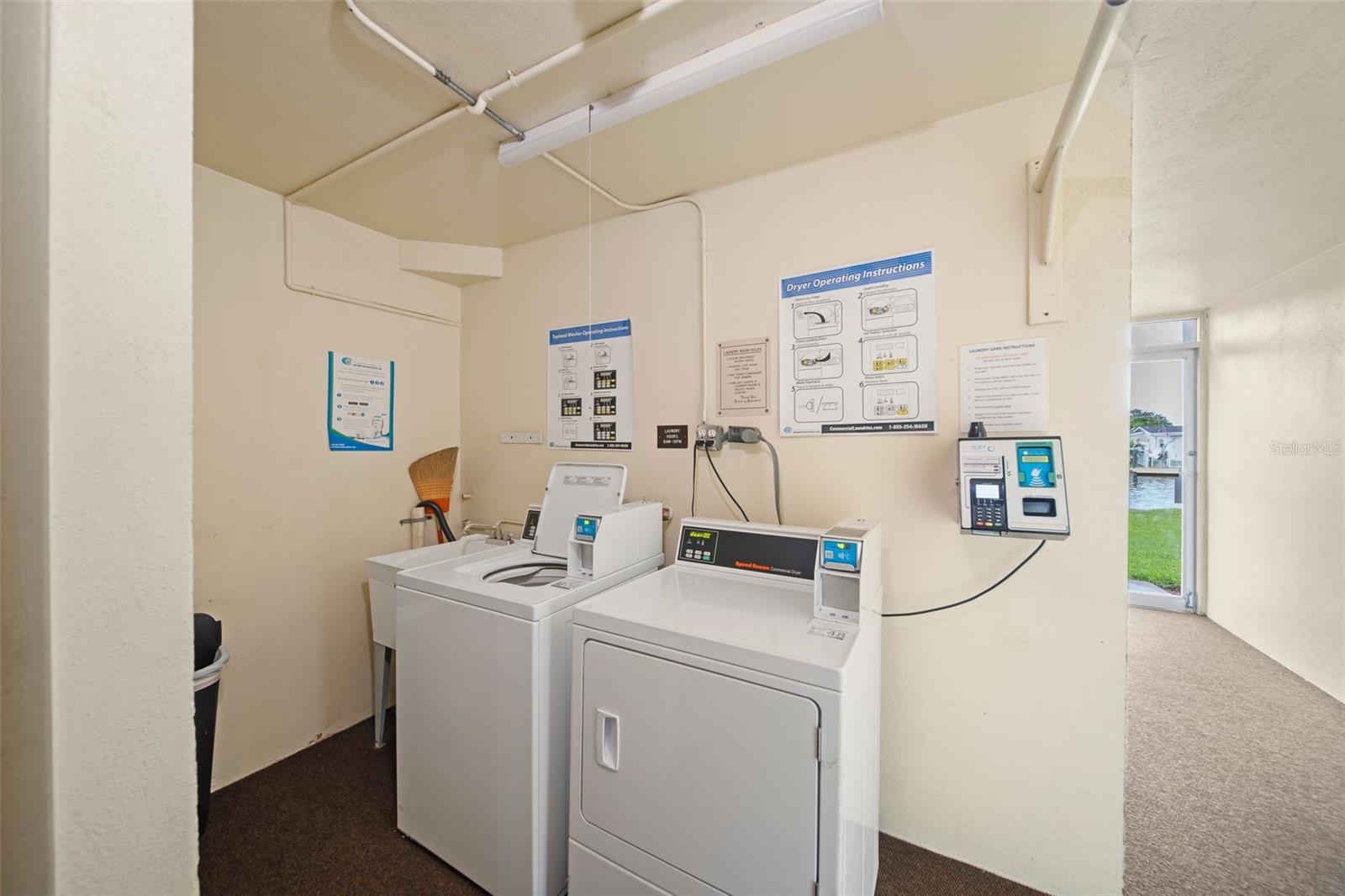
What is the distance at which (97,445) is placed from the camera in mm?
520

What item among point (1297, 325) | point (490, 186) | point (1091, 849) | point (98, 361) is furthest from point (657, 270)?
point (1091, 849)

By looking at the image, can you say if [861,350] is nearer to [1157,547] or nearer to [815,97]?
[815,97]

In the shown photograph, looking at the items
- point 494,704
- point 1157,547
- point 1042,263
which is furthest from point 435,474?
point 1157,547

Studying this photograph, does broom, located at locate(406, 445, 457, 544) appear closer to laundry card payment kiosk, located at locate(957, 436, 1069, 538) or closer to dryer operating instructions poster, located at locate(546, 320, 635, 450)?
dryer operating instructions poster, located at locate(546, 320, 635, 450)

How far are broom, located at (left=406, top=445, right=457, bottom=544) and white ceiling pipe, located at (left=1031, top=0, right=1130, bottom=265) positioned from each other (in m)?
2.79

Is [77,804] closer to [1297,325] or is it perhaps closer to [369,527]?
[369,527]

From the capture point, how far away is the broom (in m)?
2.57

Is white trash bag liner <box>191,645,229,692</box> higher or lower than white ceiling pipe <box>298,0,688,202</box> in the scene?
lower

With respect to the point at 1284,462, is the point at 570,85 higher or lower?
higher

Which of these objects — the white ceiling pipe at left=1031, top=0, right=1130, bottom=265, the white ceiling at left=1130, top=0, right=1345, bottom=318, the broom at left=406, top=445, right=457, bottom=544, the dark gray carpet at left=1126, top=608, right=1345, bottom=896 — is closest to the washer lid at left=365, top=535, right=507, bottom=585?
the broom at left=406, top=445, right=457, bottom=544

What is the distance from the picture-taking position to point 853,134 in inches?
64.6

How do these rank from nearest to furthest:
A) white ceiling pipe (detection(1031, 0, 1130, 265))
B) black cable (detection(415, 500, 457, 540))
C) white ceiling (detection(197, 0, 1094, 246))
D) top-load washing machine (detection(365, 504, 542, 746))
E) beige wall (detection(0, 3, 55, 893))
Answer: beige wall (detection(0, 3, 55, 893)) < white ceiling pipe (detection(1031, 0, 1130, 265)) < white ceiling (detection(197, 0, 1094, 246)) < top-load washing machine (detection(365, 504, 542, 746)) < black cable (detection(415, 500, 457, 540))

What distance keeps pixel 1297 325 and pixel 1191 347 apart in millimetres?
245

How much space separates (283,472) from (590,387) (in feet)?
4.58
